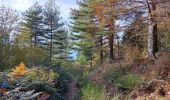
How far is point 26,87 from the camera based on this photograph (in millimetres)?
13250

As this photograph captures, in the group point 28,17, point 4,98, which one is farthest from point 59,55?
point 4,98

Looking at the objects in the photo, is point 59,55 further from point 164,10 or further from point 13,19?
point 164,10

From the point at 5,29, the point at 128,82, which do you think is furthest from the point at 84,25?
the point at 128,82

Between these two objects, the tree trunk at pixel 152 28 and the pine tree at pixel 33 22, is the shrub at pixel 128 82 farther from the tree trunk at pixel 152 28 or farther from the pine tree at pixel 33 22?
the pine tree at pixel 33 22

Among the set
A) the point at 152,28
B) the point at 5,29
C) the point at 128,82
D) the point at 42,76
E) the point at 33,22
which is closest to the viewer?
the point at 128,82

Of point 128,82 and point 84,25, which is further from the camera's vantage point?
point 84,25

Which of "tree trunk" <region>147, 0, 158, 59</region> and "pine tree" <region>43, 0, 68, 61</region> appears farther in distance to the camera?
"pine tree" <region>43, 0, 68, 61</region>

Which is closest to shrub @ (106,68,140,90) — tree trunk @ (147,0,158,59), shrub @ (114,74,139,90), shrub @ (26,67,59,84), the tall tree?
shrub @ (114,74,139,90)

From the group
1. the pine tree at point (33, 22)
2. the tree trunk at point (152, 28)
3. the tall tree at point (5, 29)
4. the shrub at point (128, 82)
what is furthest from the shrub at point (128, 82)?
the pine tree at point (33, 22)

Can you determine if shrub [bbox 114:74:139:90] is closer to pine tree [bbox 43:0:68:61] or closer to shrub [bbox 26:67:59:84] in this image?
shrub [bbox 26:67:59:84]

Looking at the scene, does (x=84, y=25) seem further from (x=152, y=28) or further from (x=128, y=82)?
(x=128, y=82)

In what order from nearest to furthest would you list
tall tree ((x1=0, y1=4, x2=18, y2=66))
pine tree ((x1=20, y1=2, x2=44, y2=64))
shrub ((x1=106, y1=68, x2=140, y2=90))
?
shrub ((x1=106, y1=68, x2=140, y2=90)) < tall tree ((x1=0, y1=4, x2=18, y2=66)) < pine tree ((x1=20, y1=2, x2=44, y2=64))

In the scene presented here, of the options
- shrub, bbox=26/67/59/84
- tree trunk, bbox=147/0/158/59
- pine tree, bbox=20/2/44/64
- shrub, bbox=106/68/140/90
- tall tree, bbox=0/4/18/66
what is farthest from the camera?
pine tree, bbox=20/2/44/64

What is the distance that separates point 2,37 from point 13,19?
168 cm
